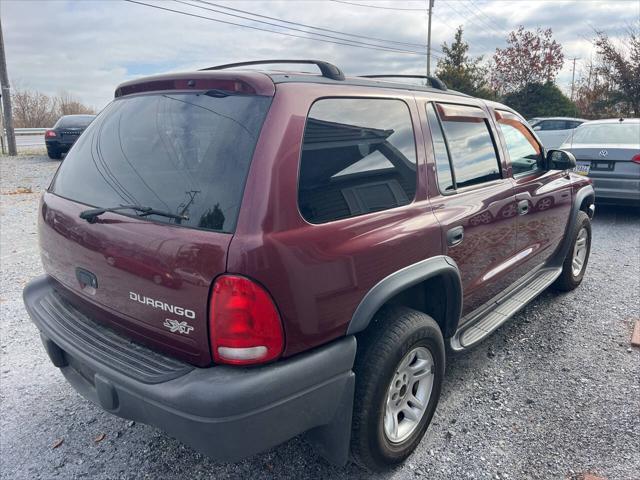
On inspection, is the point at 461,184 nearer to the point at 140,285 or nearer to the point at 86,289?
the point at 140,285

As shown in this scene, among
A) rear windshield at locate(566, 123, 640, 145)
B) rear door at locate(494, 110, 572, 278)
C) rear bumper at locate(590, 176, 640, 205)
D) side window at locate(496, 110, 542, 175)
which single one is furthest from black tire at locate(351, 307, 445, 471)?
rear windshield at locate(566, 123, 640, 145)

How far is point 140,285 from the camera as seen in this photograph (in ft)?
6.34

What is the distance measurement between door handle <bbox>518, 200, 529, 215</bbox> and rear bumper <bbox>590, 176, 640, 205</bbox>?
4616mm

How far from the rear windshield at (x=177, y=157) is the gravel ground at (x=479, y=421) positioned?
129 cm

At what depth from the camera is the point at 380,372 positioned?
2109 mm

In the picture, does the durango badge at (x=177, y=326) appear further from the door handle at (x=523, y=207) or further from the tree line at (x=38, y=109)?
the tree line at (x=38, y=109)

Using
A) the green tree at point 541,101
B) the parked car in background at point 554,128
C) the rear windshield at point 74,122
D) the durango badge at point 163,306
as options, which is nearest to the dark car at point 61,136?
the rear windshield at point 74,122

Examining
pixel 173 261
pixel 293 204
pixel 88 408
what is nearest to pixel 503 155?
pixel 293 204

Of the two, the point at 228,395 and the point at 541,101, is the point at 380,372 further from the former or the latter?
the point at 541,101

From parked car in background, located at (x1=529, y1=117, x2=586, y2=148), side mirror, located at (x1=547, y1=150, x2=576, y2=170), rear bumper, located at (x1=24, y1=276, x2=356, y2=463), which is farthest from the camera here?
parked car in background, located at (x1=529, y1=117, x2=586, y2=148)

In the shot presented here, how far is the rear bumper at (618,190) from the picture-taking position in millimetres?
6934

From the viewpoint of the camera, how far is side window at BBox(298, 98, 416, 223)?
1.94 meters

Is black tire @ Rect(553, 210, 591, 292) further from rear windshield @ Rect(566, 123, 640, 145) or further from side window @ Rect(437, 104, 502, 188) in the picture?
rear windshield @ Rect(566, 123, 640, 145)

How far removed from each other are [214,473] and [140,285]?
1.07 meters
